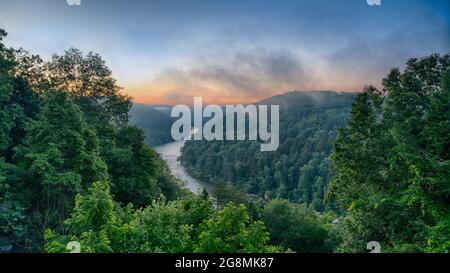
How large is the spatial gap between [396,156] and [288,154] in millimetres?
10765

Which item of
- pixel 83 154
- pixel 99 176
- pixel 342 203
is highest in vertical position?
pixel 83 154

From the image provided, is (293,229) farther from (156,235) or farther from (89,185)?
(156,235)

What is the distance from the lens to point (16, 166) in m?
10.9

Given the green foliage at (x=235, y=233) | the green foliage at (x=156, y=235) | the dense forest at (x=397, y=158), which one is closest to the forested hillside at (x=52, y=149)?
the green foliage at (x=156, y=235)

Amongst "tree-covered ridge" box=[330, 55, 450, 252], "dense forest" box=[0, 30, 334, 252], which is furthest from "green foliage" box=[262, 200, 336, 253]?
A: "tree-covered ridge" box=[330, 55, 450, 252]

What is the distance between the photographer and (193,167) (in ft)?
59.5

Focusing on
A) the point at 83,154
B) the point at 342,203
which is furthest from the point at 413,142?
the point at 83,154

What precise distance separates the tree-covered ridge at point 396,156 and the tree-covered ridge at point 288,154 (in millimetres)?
1173

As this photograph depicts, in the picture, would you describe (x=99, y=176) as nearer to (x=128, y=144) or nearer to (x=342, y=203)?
(x=128, y=144)

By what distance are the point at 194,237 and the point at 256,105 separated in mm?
2659

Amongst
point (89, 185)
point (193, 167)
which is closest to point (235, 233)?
point (89, 185)

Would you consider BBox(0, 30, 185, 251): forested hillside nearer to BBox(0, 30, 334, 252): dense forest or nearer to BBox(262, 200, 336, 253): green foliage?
BBox(0, 30, 334, 252): dense forest

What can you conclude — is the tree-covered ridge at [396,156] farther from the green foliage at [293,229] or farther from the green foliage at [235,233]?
the green foliage at [293,229]

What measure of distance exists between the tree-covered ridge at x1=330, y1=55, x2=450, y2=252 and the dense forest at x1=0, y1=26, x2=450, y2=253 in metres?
0.03
